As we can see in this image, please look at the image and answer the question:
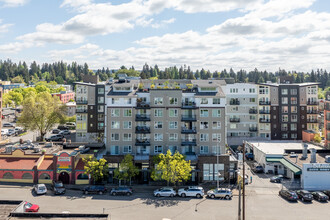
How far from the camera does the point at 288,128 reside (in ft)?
292

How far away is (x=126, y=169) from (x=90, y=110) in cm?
3798

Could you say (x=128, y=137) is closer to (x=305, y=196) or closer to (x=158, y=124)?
(x=158, y=124)

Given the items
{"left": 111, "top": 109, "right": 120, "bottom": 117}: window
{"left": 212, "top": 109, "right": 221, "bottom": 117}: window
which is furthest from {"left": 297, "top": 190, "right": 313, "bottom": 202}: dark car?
{"left": 111, "top": 109, "right": 120, "bottom": 117}: window

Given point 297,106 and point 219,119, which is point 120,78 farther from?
point 297,106

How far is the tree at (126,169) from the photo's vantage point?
5459 centimetres

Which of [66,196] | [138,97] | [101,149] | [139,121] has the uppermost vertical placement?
[138,97]

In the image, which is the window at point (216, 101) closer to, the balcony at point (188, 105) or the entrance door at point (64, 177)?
the balcony at point (188, 105)

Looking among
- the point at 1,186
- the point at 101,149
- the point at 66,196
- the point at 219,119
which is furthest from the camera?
the point at 101,149

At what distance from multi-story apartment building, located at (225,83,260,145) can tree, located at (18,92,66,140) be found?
51614mm

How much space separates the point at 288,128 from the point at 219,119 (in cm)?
3779

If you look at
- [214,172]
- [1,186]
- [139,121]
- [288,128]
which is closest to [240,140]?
[288,128]

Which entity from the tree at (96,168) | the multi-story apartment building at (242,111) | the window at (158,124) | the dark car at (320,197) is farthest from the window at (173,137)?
the multi-story apartment building at (242,111)

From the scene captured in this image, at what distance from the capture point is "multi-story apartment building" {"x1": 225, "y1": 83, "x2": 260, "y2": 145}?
89.4 metres

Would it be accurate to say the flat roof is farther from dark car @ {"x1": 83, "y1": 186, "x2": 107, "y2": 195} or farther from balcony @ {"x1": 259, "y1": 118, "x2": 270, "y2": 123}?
dark car @ {"x1": 83, "y1": 186, "x2": 107, "y2": 195}
